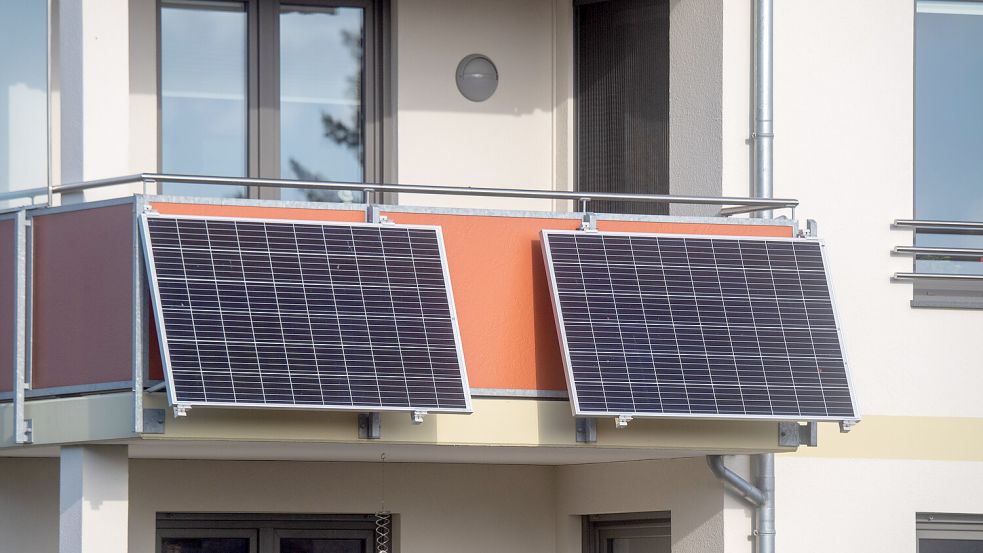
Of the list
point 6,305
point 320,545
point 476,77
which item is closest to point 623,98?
point 476,77

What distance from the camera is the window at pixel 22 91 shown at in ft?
36.7

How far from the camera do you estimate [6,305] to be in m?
10.7

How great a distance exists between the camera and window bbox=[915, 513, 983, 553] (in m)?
12.0

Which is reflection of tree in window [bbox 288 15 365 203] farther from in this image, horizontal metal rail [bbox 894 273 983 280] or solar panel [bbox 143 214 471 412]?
horizontal metal rail [bbox 894 273 983 280]

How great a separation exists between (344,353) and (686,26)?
430 centimetres

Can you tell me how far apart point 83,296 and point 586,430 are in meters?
3.43

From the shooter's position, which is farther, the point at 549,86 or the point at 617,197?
the point at 549,86

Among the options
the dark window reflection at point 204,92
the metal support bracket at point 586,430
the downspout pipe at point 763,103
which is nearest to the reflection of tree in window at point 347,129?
the dark window reflection at point 204,92

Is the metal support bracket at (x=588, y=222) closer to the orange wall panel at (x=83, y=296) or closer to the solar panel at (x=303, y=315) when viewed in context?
the solar panel at (x=303, y=315)

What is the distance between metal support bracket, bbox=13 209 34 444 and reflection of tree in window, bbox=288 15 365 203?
3.68 m

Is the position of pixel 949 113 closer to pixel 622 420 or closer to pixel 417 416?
pixel 622 420

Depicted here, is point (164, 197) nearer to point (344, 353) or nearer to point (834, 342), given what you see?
point (344, 353)

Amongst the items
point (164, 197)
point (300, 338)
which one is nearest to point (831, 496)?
point (300, 338)

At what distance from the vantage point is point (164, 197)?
33.8 ft
